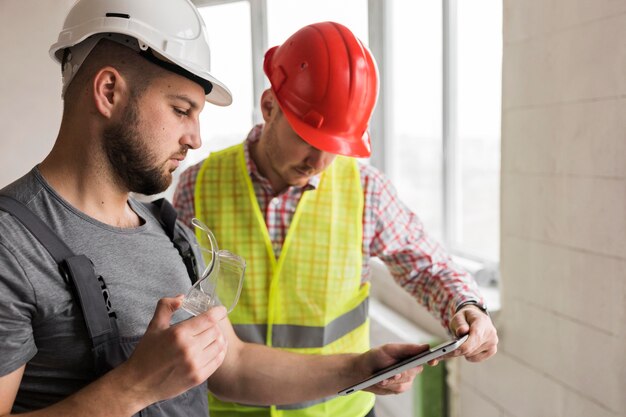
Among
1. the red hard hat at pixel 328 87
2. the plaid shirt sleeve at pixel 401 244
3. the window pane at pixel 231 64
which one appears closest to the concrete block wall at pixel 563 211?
the plaid shirt sleeve at pixel 401 244

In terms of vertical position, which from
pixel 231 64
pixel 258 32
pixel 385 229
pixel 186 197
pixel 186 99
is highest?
pixel 258 32

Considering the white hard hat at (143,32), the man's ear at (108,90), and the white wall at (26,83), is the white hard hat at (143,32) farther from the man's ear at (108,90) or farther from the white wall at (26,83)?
the white wall at (26,83)

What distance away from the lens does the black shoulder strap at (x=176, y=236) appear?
1.45m

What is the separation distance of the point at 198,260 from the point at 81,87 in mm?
496

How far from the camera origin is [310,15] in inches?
177

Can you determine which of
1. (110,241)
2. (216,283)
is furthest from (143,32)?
(216,283)

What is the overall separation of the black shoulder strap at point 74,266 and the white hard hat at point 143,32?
32 centimetres

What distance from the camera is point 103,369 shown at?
1.15 meters

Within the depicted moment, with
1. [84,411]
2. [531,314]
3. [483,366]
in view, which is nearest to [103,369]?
[84,411]

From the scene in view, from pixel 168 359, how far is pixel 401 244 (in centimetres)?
113

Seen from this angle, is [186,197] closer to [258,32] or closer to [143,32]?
[143,32]

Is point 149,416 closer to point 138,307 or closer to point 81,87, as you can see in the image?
point 138,307

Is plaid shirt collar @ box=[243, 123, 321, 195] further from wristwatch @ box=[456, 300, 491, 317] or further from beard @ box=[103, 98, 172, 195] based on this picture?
beard @ box=[103, 98, 172, 195]

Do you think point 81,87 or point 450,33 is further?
point 450,33
